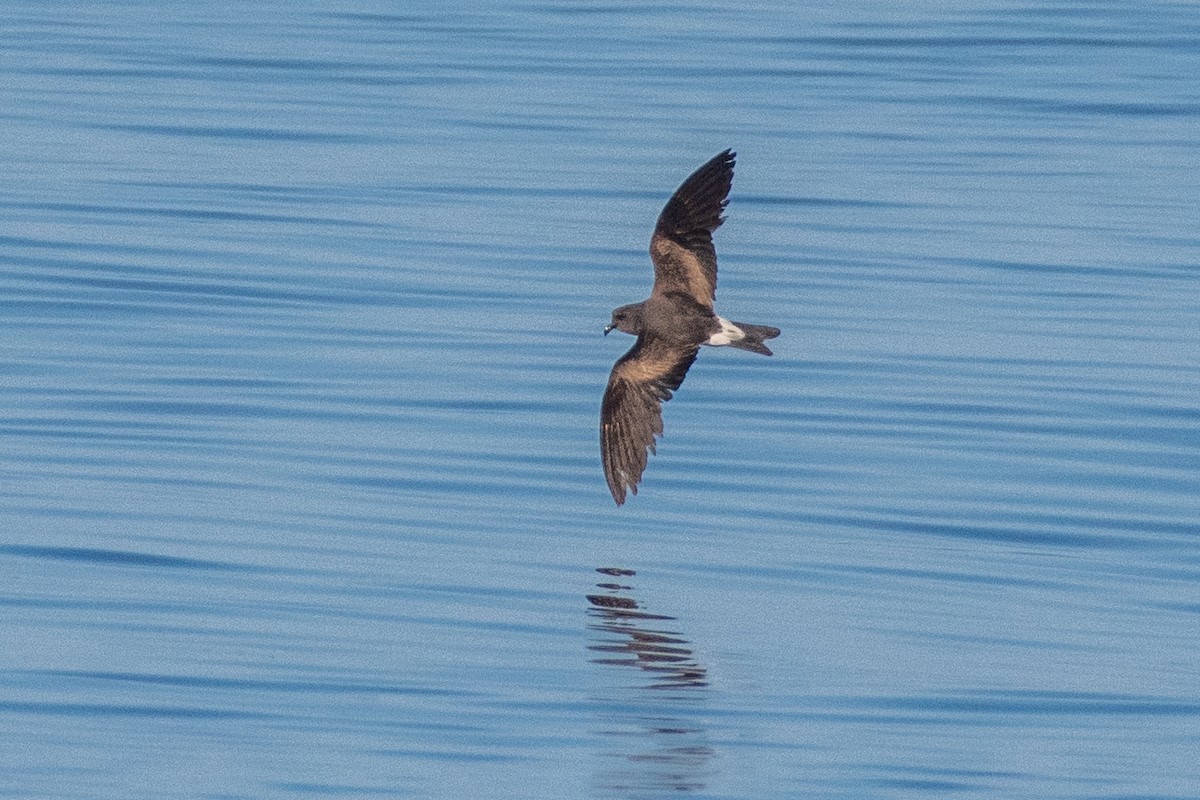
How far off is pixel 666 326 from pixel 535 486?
913 millimetres

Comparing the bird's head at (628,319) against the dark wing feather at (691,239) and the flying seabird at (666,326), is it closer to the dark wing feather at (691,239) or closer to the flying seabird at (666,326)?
the flying seabird at (666,326)

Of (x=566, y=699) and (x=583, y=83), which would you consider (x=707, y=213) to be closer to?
(x=566, y=699)

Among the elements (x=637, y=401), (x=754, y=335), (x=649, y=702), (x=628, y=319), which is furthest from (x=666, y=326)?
(x=649, y=702)

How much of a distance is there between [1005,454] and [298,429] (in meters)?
3.26

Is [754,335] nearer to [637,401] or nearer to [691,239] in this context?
[637,401]

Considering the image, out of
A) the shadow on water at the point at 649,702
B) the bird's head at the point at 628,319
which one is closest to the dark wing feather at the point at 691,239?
the bird's head at the point at 628,319

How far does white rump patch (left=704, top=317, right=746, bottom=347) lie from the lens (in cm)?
1036

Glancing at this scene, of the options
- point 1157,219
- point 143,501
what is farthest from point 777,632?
point 1157,219

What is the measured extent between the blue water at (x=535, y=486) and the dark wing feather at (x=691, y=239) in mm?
893

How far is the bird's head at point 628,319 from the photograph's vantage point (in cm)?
1084

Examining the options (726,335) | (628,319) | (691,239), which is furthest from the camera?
(691,239)

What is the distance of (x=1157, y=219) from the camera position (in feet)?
56.1

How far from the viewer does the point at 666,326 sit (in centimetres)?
1080

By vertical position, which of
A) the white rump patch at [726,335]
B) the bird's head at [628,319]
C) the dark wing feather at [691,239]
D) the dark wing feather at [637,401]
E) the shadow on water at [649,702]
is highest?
the dark wing feather at [691,239]
